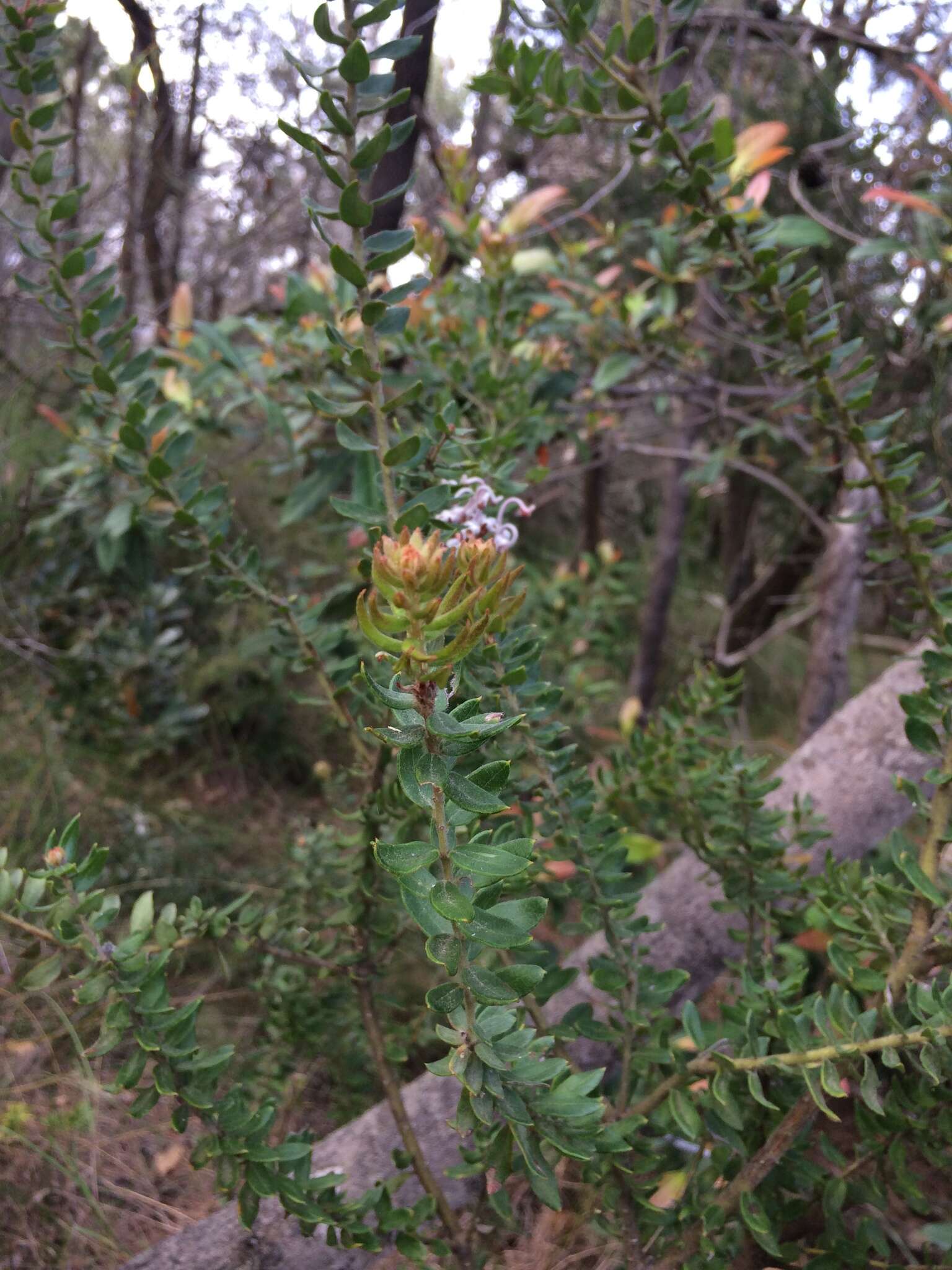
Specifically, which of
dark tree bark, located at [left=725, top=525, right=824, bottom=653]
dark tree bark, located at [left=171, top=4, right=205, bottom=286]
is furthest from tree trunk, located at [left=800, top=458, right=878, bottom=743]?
dark tree bark, located at [left=171, top=4, right=205, bottom=286]

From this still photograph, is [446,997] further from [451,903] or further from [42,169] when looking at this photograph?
[42,169]

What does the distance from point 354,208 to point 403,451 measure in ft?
0.59

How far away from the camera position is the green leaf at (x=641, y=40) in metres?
0.81

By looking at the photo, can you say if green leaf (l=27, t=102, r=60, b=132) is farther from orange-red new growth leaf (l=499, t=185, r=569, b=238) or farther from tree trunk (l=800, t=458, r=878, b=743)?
tree trunk (l=800, t=458, r=878, b=743)

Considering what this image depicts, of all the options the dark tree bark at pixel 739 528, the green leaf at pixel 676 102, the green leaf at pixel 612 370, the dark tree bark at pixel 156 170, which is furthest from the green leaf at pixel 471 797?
the dark tree bark at pixel 739 528

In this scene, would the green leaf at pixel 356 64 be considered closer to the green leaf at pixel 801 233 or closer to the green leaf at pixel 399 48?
the green leaf at pixel 399 48

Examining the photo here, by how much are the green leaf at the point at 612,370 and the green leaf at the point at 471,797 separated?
1.21 metres

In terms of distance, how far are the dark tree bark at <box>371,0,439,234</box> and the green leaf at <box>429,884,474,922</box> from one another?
101 centimetres

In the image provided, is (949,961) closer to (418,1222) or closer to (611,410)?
(418,1222)

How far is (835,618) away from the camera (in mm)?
1786

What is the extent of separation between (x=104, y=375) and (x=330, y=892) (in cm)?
55

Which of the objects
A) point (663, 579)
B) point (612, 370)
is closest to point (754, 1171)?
point (612, 370)

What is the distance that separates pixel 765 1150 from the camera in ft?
2.23

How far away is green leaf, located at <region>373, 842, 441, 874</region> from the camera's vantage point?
0.46m
